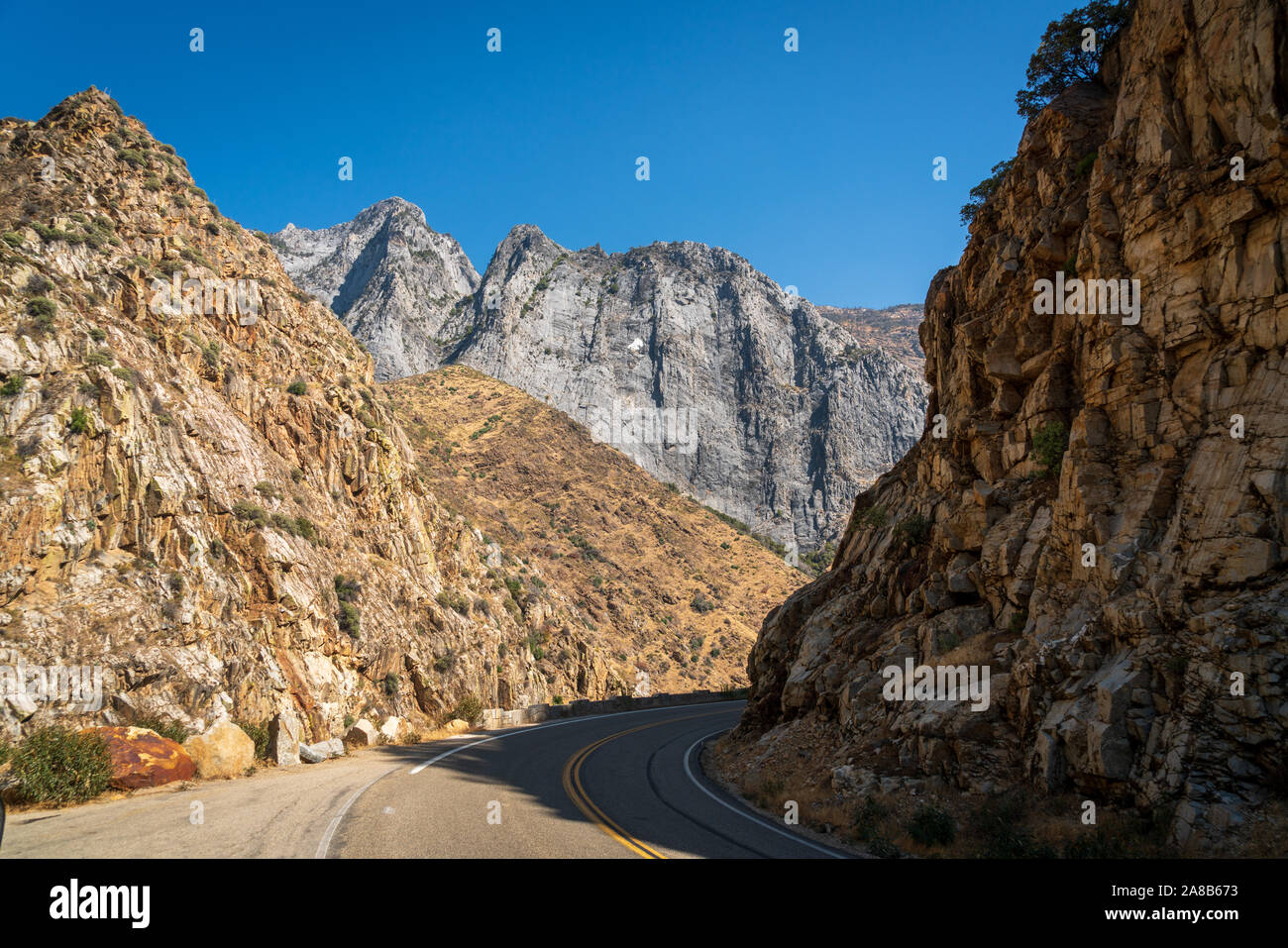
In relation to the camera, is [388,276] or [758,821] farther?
[388,276]

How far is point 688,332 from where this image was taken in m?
142

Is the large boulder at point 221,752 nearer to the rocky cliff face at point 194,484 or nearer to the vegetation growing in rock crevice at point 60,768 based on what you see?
the vegetation growing in rock crevice at point 60,768

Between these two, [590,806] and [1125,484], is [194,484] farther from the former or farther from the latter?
[1125,484]

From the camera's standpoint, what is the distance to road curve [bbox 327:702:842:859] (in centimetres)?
855

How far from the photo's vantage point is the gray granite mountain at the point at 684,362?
126500mm

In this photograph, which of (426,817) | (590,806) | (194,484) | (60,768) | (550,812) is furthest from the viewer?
(194,484)

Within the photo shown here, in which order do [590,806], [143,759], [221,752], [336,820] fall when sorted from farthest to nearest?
[221,752] < [590,806] < [143,759] < [336,820]

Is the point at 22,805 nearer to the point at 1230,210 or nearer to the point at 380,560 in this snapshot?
the point at 1230,210

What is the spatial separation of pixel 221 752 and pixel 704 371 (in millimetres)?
131038

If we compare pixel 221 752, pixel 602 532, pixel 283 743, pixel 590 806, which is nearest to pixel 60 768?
pixel 221 752

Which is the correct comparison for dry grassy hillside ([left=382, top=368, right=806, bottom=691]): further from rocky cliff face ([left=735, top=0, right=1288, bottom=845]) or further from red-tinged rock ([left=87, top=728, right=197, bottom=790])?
red-tinged rock ([left=87, top=728, right=197, bottom=790])

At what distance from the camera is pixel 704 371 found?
140 metres

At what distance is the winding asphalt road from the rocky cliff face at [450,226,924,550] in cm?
10680

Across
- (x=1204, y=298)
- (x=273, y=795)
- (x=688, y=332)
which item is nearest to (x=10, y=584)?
(x=273, y=795)
